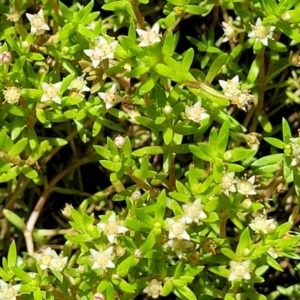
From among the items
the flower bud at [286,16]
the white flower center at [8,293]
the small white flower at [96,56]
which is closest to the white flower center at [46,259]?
the white flower center at [8,293]

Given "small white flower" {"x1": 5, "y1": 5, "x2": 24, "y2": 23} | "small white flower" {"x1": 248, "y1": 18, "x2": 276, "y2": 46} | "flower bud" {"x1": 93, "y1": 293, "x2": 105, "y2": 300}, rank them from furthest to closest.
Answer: "small white flower" {"x1": 5, "y1": 5, "x2": 24, "y2": 23} → "small white flower" {"x1": 248, "y1": 18, "x2": 276, "y2": 46} → "flower bud" {"x1": 93, "y1": 293, "x2": 105, "y2": 300}

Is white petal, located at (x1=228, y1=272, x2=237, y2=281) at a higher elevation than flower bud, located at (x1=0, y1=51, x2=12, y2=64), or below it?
below

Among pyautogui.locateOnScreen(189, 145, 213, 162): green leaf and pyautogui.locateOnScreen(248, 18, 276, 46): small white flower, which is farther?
pyautogui.locateOnScreen(248, 18, 276, 46): small white flower

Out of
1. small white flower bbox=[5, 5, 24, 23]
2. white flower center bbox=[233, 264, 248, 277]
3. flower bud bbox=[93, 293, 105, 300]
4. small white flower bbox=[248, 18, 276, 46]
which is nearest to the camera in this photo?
flower bud bbox=[93, 293, 105, 300]

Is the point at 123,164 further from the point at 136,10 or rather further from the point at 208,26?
the point at 208,26

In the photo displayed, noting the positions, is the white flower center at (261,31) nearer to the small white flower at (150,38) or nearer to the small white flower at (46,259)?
the small white flower at (150,38)

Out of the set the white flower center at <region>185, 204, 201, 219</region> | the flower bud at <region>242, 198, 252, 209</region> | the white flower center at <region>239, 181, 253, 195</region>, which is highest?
the white flower center at <region>185, 204, 201, 219</region>

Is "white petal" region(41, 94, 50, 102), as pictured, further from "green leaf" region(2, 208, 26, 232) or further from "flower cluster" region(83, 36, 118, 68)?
"green leaf" region(2, 208, 26, 232)

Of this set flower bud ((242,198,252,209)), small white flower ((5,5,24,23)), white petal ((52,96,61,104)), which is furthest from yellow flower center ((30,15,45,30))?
flower bud ((242,198,252,209))
